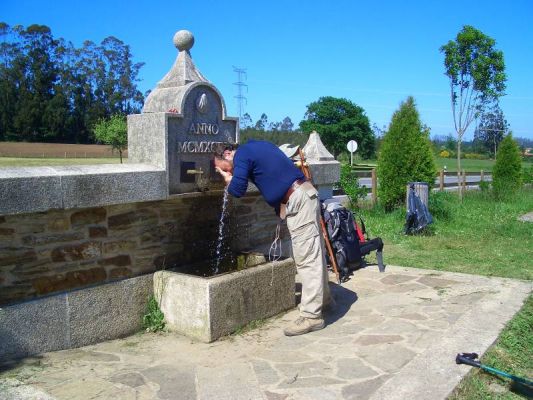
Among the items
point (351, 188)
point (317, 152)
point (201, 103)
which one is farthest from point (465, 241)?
point (201, 103)

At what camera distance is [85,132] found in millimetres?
67062

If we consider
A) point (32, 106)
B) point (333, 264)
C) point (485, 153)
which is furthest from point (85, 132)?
point (333, 264)

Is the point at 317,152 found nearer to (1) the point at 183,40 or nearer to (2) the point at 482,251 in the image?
(2) the point at 482,251

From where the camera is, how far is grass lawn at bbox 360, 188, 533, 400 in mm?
3721

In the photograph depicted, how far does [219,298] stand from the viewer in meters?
4.14

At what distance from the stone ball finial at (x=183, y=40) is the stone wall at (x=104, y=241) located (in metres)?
Answer: 1.47

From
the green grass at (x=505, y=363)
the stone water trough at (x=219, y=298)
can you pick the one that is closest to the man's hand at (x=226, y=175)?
the stone water trough at (x=219, y=298)

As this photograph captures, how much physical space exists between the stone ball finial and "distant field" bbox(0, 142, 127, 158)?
44672mm

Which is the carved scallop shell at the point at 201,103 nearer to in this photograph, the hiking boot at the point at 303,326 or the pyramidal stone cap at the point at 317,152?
the hiking boot at the point at 303,326

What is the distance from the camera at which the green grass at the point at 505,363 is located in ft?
11.0

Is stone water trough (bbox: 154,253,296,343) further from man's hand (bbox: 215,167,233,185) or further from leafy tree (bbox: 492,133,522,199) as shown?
leafy tree (bbox: 492,133,522,199)

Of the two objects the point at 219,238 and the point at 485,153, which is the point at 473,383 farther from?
the point at 485,153

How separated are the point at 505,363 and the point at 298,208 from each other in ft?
6.41

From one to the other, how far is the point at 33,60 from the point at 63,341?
68.8m
